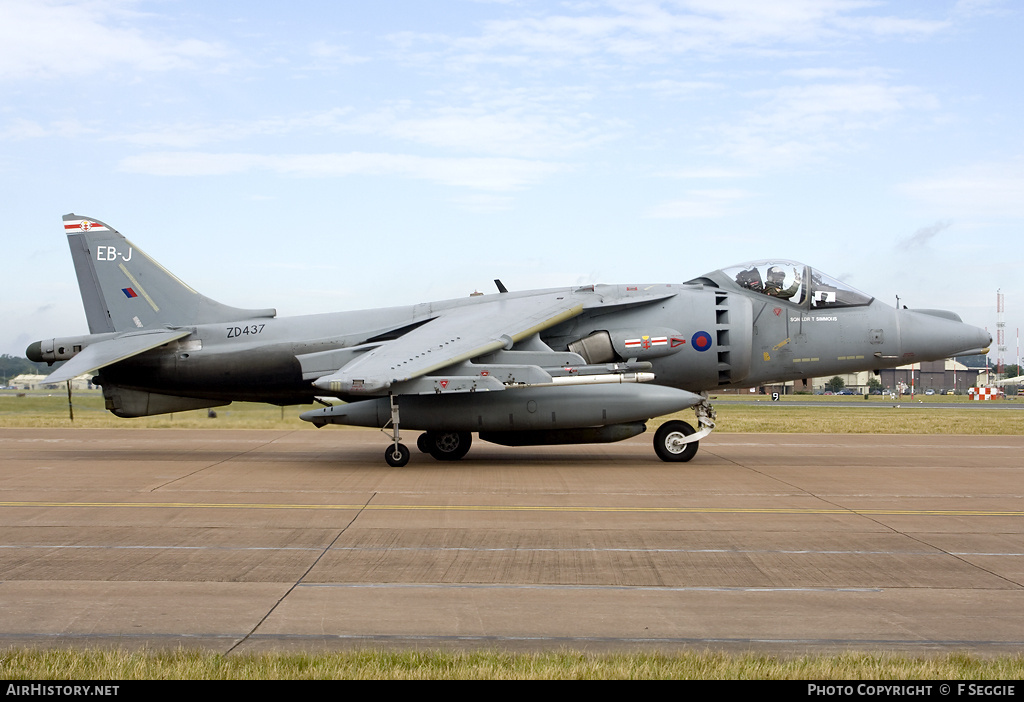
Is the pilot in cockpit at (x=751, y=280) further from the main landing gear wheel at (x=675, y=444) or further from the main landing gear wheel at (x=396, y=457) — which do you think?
the main landing gear wheel at (x=396, y=457)

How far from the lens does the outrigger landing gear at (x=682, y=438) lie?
1541 centimetres

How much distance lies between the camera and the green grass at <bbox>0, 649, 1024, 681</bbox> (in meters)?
4.52

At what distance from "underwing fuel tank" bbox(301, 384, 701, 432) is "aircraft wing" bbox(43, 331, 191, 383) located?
378 centimetres

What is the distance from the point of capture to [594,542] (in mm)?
8430

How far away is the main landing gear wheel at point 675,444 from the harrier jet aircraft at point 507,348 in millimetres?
27

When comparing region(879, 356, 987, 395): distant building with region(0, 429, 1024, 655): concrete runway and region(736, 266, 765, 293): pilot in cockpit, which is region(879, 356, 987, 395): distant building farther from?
region(0, 429, 1024, 655): concrete runway

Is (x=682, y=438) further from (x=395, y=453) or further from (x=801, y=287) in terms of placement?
(x=395, y=453)

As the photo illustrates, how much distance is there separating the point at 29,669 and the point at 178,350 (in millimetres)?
12655

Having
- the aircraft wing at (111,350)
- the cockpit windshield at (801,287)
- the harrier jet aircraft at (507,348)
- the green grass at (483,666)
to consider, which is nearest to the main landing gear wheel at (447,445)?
the harrier jet aircraft at (507,348)

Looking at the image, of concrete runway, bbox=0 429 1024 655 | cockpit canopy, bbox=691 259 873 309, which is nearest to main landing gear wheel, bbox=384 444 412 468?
concrete runway, bbox=0 429 1024 655

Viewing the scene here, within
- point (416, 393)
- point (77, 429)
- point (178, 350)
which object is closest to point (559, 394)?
point (416, 393)

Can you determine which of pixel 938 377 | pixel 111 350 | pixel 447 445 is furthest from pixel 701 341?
pixel 938 377

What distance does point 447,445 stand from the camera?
1588cm
